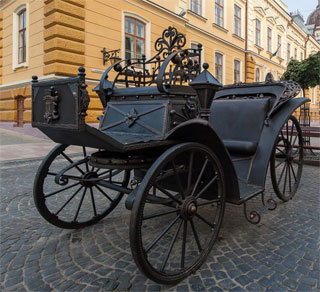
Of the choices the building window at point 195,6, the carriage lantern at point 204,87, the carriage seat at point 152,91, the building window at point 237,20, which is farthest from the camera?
the building window at point 237,20

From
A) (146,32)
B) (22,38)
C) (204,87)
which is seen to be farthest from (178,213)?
(22,38)

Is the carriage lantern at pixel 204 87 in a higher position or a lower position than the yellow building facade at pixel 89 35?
lower

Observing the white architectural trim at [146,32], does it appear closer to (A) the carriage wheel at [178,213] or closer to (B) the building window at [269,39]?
(A) the carriage wheel at [178,213]

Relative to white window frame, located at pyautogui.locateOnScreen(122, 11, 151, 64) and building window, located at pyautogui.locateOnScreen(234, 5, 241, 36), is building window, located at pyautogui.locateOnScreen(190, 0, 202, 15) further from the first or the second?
building window, located at pyautogui.locateOnScreen(234, 5, 241, 36)

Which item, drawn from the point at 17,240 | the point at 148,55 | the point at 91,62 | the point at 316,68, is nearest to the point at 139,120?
the point at 17,240

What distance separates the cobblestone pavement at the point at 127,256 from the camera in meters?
1.86

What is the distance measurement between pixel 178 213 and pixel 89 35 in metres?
8.88

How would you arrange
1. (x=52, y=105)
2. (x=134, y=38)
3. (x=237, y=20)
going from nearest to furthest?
(x=52, y=105)
(x=134, y=38)
(x=237, y=20)

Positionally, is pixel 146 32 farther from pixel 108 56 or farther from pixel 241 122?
pixel 241 122

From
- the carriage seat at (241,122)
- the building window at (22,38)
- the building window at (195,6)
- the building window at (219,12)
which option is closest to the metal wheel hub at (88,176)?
the carriage seat at (241,122)

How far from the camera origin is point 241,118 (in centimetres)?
328

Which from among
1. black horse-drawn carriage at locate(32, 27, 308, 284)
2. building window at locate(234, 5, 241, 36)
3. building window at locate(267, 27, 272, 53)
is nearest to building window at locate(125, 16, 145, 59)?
black horse-drawn carriage at locate(32, 27, 308, 284)

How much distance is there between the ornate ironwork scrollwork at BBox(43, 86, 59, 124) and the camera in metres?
1.79

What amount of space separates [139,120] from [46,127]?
741 millimetres
